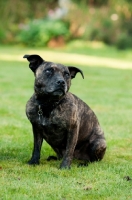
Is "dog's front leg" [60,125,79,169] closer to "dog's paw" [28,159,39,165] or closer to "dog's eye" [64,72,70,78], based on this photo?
"dog's paw" [28,159,39,165]

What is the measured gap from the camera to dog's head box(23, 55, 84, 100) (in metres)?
6.26

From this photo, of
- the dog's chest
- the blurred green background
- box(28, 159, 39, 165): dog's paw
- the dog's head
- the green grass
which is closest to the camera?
the green grass

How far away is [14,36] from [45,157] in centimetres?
3425

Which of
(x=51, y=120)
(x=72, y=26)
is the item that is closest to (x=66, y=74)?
(x=51, y=120)

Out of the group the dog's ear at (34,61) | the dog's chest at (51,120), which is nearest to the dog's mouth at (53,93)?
the dog's chest at (51,120)

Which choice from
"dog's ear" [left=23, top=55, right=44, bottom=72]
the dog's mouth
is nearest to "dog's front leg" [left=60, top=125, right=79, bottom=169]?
the dog's mouth

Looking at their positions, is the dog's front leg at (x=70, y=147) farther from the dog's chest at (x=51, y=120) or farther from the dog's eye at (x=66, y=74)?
the dog's eye at (x=66, y=74)

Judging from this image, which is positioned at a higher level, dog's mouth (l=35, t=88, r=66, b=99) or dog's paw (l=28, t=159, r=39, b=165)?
dog's mouth (l=35, t=88, r=66, b=99)

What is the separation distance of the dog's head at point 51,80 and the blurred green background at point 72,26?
1091 inches

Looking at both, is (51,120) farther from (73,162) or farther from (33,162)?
(73,162)

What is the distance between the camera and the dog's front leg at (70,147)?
659 centimetres

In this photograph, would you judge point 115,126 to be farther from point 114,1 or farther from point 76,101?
point 114,1

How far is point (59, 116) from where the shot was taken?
6535 mm

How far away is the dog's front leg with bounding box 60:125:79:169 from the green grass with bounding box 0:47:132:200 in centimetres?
11
